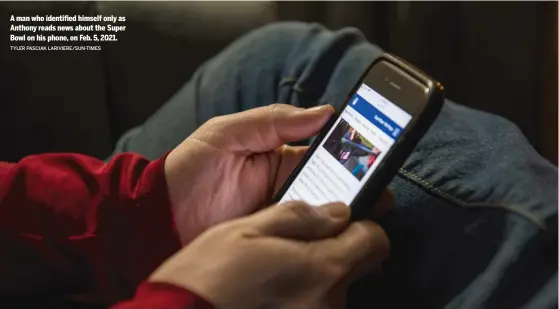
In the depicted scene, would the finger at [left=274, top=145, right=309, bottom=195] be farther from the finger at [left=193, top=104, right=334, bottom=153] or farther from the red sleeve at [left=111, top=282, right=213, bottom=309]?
the red sleeve at [left=111, top=282, right=213, bottom=309]

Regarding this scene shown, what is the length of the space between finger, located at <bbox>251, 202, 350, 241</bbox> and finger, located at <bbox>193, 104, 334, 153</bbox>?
0.32 feet

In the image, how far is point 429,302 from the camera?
44 cm

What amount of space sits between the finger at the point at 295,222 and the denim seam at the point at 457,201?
0.28ft

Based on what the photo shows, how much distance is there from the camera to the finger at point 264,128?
0.49 metres

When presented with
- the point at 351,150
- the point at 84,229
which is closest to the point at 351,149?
the point at 351,150

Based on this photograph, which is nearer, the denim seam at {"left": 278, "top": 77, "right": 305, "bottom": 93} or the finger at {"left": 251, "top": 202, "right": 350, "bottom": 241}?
the finger at {"left": 251, "top": 202, "right": 350, "bottom": 241}

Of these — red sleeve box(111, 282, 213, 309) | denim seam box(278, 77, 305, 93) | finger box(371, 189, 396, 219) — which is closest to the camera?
red sleeve box(111, 282, 213, 309)

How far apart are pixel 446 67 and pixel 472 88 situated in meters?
0.04

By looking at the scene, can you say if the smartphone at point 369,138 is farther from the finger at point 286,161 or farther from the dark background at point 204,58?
the dark background at point 204,58

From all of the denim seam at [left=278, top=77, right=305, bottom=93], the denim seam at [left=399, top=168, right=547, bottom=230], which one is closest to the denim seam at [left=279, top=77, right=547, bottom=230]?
the denim seam at [left=399, top=168, right=547, bottom=230]

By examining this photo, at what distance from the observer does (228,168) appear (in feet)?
1.71

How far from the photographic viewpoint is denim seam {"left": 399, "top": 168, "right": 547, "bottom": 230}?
1.30 ft

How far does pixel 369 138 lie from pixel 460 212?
77 millimetres

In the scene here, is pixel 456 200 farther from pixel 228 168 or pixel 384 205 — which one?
pixel 228 168
